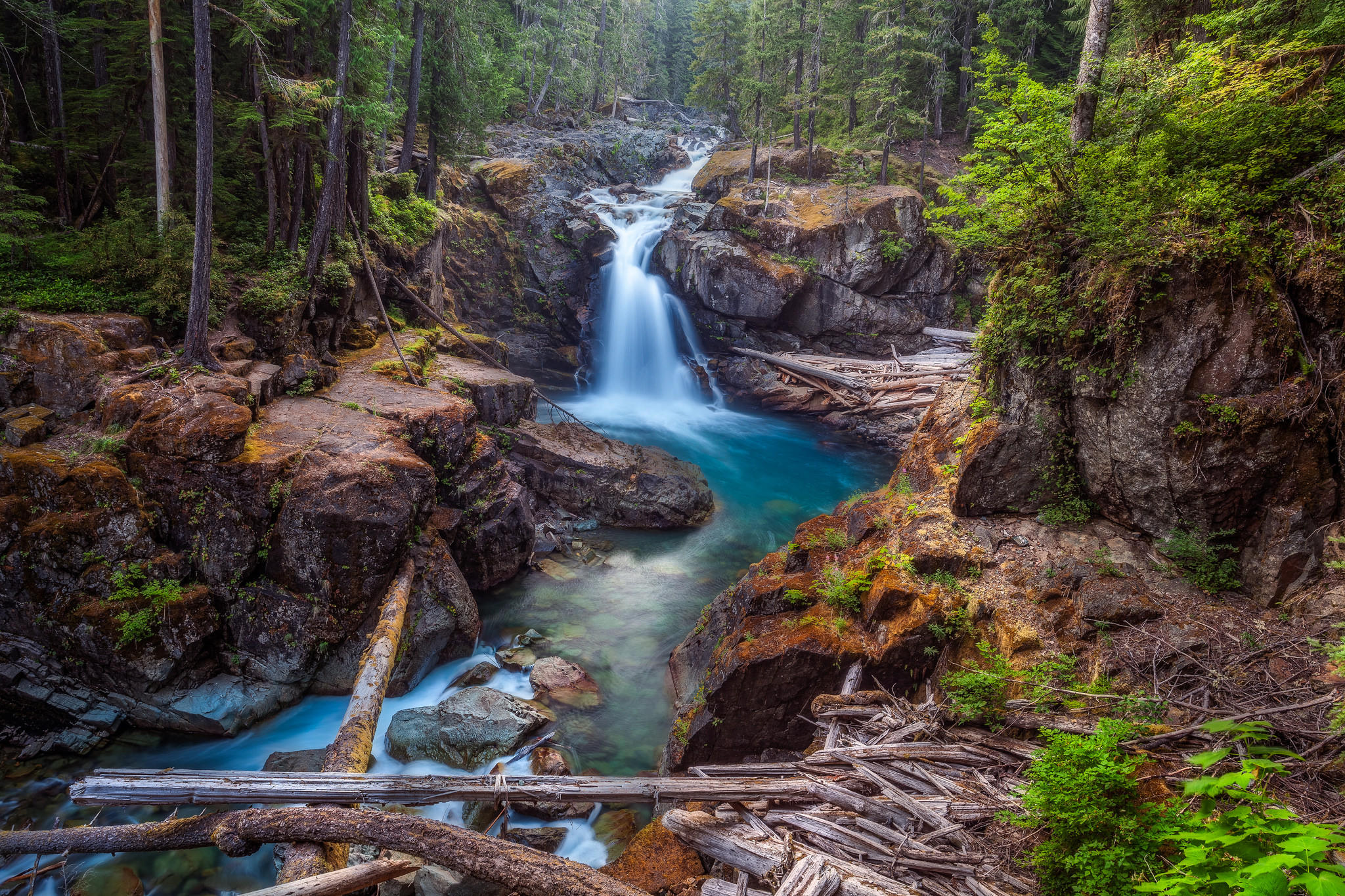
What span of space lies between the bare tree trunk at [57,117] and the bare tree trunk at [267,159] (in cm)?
320

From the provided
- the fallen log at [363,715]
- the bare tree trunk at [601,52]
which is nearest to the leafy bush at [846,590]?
the fallen log at [363,715]

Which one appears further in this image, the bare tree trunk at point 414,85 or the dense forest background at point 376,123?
the bare tree trunk at point 414,85

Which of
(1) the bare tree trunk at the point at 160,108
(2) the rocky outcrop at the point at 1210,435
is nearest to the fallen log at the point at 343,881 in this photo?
(2) the rocky outcrop at the point at 1210,435

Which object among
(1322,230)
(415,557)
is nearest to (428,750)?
(415,557)

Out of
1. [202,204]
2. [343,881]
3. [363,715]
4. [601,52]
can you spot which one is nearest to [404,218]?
[202,204]

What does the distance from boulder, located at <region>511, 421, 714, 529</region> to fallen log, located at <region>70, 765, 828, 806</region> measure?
8.30 meters

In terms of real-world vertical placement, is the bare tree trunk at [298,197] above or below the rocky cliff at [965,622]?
above

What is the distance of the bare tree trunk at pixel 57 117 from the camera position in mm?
10977

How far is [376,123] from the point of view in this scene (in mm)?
11289

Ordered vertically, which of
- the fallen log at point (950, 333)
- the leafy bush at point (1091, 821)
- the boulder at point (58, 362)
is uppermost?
Answer: the fallen log at point (950, 333)

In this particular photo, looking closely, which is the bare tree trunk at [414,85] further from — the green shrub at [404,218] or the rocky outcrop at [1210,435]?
the rocky outcrop at [1210,435]

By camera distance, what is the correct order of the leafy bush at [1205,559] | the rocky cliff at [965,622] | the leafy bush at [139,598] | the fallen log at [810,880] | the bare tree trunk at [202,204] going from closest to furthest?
the fallen log at [810,880] → the rocky cliff at [965,622] → the leafy bush at [1205,559] → the leafy bush at [139,598] → the bare tree trunk at [202,204]

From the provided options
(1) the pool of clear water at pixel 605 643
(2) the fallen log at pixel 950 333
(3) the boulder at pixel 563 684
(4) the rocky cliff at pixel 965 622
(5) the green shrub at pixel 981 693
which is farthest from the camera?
(2) the fallen log at pixel 950 333

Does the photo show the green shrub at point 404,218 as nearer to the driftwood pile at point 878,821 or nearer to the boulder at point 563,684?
the boulder at point 563,684
